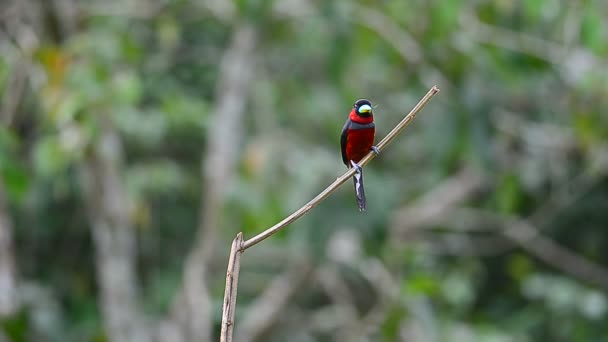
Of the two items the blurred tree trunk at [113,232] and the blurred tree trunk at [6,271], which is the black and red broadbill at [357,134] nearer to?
the blurred tree trunk at [6,271]

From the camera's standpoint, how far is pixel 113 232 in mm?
5547

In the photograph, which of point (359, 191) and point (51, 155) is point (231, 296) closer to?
point (359, 191)

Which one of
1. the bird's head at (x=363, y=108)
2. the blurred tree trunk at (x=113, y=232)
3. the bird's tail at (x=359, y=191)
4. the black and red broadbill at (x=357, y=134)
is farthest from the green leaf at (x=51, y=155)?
the bird's tail at (x=359, y=191)

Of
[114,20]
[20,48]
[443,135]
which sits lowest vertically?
[443,135]

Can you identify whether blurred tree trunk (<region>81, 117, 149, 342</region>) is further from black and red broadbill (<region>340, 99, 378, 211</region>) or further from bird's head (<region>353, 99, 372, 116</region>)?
bird's head (<region>353, 99, 372, 116</region>)

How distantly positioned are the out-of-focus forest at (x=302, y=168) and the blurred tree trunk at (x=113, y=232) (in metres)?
0.02

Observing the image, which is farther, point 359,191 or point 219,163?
point 219,163

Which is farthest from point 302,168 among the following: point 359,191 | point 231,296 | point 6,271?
point 231,296

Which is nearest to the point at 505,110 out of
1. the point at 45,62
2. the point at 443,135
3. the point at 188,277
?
the point at 443,135

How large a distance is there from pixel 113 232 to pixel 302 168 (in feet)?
4.88

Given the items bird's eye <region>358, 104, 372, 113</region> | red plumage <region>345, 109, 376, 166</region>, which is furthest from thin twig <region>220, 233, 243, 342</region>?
red plumage <region>345, 109, 376, 166</region>

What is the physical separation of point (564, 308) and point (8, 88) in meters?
4.19

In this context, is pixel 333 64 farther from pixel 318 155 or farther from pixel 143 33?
pixel 143 33

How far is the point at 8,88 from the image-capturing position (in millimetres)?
5047
